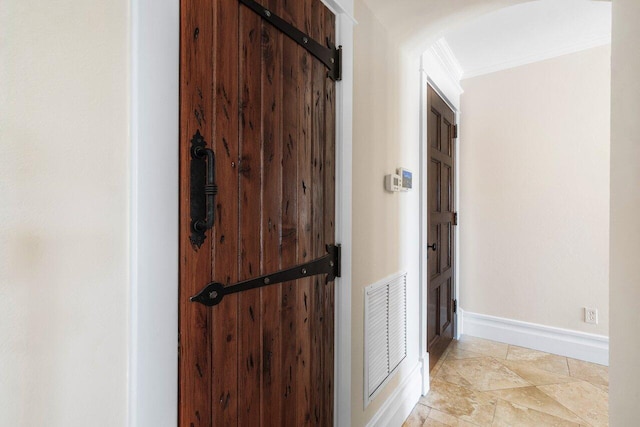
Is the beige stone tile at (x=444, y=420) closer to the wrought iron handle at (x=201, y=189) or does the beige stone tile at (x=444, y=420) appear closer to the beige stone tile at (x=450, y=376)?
the beige stone tile at (x=450, y=376)

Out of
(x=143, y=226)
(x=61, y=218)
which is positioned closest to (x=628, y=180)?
(x=143, y=226)

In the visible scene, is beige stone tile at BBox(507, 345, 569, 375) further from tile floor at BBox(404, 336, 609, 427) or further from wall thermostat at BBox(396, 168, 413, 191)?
wall thermostat at BBox(396, 168, 413, 191)

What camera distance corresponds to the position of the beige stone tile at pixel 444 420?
1.98 meters

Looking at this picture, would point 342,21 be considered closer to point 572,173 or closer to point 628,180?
point 628,180

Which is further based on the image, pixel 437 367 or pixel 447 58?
pixel 447 58

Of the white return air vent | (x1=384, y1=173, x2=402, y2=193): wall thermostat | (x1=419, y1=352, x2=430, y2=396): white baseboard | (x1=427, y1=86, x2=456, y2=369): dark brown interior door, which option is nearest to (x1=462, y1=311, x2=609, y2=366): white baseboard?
(x1=427, y1=86, x2=456, y2=369): dark brown interior door

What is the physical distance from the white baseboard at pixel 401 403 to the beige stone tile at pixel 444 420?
14 cm

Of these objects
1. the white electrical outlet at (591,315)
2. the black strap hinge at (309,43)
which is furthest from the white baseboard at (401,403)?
the black strap hinge at (309,43)

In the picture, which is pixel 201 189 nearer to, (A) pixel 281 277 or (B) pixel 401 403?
(A) pixel 281 277

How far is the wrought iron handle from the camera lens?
798 mm

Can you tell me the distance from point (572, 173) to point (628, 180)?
2.01m

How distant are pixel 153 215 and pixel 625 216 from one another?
5.10 feet

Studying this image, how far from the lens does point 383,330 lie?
1.86 meters

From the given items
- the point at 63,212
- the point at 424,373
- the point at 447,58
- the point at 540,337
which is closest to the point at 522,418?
the point at 424,373
